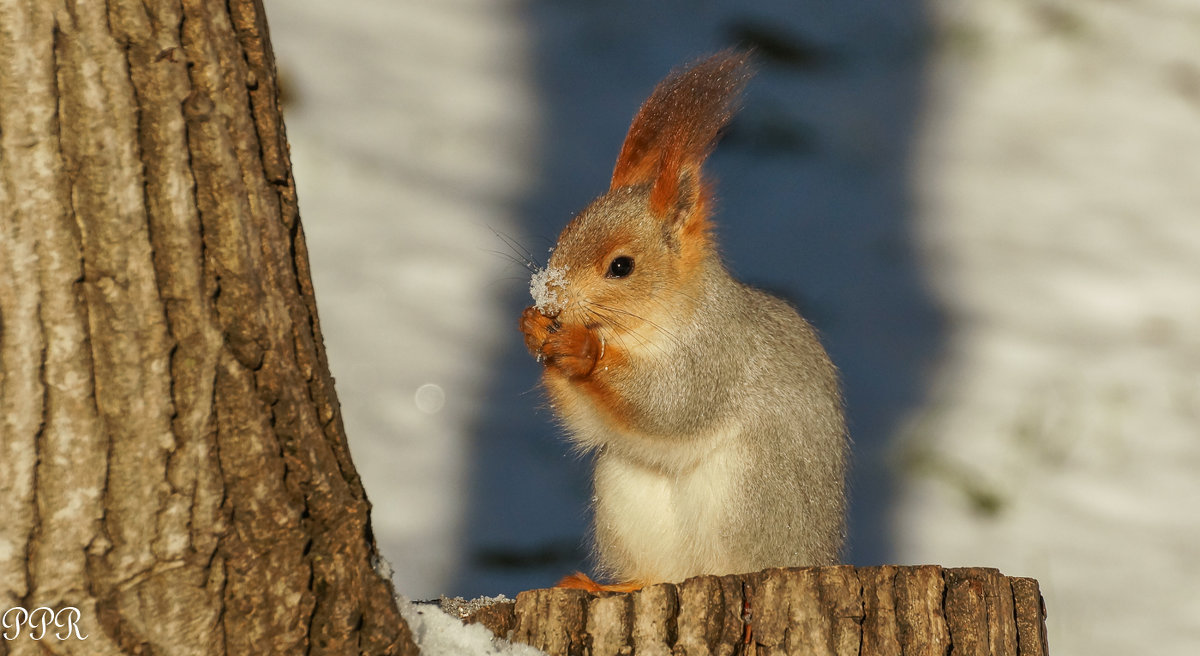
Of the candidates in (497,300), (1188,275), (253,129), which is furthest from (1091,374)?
(253,129)

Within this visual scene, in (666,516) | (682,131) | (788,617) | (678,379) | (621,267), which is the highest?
(682,131)

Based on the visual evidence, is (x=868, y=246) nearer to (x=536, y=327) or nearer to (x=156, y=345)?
(x=536, y=327)

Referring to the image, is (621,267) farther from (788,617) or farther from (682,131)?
(788,617)

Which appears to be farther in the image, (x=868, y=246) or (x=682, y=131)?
(x=868, y=246)

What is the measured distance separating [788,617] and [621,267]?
2.12ft

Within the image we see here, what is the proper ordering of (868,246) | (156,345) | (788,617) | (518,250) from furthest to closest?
(868,246) → (518,250) → (788,617) → (156,345)

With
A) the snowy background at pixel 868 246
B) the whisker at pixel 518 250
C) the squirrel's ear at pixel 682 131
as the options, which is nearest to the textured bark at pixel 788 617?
the squirrel's ear at pixel 682 131

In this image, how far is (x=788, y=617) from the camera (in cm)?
128

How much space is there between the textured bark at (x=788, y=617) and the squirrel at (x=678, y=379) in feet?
1.29

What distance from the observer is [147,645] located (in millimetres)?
918

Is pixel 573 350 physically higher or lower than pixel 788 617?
higher

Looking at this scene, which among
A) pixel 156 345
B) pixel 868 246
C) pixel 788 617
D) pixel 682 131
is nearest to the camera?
pixel 156 345

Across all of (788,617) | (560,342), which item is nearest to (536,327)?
(560,342)

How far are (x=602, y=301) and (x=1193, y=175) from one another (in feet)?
6.05
